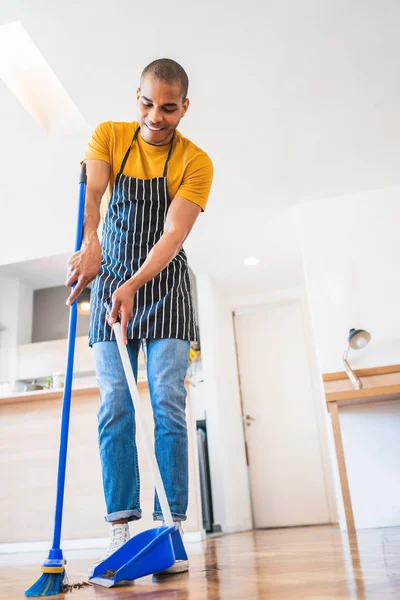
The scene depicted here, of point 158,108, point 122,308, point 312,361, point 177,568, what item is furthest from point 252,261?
point 177,568

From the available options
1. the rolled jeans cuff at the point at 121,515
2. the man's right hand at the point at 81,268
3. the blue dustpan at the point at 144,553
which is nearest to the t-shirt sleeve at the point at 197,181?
the man's right hand at the point at 81,268

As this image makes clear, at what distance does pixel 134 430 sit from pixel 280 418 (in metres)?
4.11

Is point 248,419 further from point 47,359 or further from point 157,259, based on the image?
point 157,259

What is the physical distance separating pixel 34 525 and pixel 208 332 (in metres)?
2.28

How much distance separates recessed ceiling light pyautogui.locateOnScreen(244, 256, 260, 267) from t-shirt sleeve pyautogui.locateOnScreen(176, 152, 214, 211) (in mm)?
3256

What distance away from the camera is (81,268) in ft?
4.12

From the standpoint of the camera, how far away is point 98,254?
1293mm

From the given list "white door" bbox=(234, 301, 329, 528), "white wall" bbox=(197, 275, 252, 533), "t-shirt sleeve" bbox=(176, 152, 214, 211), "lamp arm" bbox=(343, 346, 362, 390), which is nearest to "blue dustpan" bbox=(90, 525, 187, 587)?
"t-shirt sleeve" bbox=(176, 152, 214, 211)

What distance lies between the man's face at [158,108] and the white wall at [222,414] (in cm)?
344

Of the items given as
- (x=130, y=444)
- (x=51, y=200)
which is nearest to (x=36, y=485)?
(x=51, y=200)

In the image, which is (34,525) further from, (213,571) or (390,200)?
(390,200)

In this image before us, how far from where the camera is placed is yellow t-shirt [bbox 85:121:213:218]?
1496 millimetres

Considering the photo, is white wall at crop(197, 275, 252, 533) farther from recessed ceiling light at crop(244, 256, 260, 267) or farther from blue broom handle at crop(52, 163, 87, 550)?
blue broom handle at crop(52, 163, 87, 550)

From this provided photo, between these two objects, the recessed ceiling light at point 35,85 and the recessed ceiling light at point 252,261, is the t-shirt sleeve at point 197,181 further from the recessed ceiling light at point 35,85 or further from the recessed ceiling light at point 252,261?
the recessed ceiling light at point 252,261
